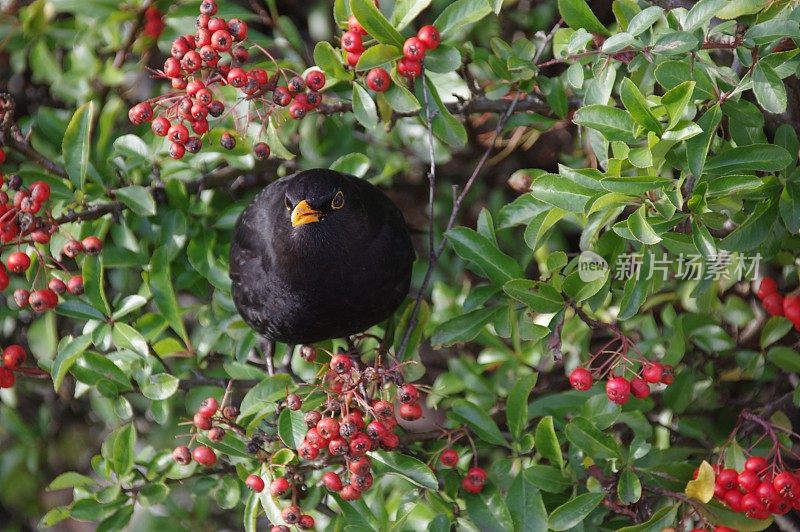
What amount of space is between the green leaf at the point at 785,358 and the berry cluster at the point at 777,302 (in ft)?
0.26

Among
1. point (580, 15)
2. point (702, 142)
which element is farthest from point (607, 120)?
point (580, 15)

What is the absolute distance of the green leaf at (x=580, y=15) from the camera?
221 centimetres

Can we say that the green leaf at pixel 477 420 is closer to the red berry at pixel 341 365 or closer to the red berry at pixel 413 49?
the red berry at pixel 341 365

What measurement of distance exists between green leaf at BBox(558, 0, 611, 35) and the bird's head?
70 cm

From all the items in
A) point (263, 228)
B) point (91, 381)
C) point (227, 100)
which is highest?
point (227, 100)

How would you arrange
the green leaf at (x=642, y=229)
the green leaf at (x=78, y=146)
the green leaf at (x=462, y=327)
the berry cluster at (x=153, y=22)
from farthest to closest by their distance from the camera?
the berry cluster at (x=153, y=22) → the green leaf at (x=78, y=146) → the green leaf at (x=462, y=327) → the green leaf at (x=642, y=229)

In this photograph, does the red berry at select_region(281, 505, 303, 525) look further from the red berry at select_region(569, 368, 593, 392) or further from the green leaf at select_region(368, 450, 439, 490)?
the red berry at select_region(569, 368, 593, 392)

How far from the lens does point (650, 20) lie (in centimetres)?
199

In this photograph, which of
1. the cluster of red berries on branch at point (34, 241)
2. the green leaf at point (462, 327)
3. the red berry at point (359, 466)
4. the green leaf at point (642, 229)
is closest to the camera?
the green leaf at point (642, 229)

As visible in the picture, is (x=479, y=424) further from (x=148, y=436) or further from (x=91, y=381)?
(x=148, y=436)

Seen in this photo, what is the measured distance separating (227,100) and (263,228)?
39cm

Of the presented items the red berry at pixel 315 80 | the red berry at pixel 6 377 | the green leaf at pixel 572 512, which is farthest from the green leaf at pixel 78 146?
the green leaf at pixel 572 512

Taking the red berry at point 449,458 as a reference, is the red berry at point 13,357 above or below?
above

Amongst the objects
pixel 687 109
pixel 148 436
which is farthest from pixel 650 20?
pixel 148 436
